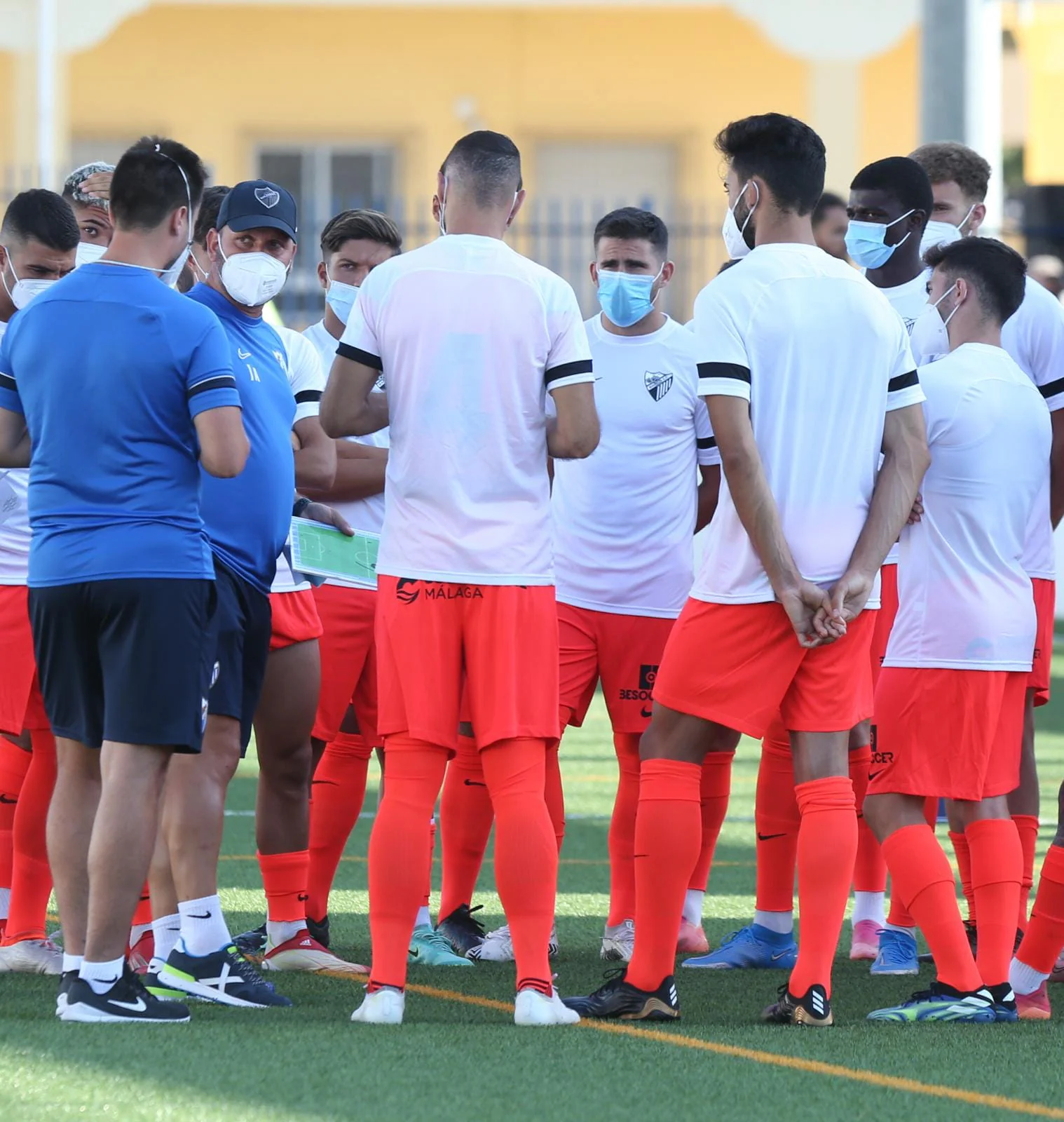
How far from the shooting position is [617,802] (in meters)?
6.22

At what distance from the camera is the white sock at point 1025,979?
5254mm

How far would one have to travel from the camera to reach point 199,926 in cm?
513

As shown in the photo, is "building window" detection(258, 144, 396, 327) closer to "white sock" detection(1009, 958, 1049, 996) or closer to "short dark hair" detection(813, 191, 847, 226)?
"short dark hair" detection(813, 191, 847, 226)

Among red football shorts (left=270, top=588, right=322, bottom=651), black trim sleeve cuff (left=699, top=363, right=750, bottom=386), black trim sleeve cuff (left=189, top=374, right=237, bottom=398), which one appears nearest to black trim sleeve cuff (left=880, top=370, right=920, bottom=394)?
black trim sleeve cuff (left=699, top=363, right=750, bottom=386)

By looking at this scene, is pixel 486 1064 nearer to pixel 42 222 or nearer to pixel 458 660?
pixel 458 660

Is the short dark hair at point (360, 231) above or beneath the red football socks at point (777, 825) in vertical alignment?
above

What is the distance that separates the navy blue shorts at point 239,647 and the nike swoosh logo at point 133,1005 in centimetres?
79

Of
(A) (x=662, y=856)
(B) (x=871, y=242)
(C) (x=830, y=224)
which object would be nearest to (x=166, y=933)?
(A) (x=662, y=856)

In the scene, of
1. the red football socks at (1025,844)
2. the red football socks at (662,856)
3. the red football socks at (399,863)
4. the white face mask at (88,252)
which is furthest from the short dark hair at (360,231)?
the red football socks at (1025,844)

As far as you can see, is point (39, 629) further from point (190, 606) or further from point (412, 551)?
point (412, 551)

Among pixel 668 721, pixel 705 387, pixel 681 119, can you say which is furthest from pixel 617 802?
pixel 681 119

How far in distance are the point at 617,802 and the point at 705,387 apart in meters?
1.80

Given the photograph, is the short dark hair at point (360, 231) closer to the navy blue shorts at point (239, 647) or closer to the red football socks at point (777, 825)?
the navy blue shorts at point (239, 647)

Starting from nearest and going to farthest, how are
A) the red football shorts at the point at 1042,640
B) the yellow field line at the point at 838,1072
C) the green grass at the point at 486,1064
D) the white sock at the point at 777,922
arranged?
the green grass at the point at 486,1064 → the yellow field line at the point at 838,1072 → the red football shorts at the point at 1042,640 → the white sock at the point at 777,922
